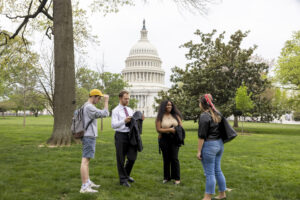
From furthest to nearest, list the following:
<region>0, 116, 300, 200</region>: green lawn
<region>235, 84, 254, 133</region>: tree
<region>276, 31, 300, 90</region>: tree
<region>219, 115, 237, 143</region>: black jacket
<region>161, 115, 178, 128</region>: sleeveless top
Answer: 1. <region>276, 31, 300, 90</region>: tree
2. <region>235, 84, 254, 133</region>: tree
3. <region>161, 115, 178, 128</region>: sleeveless top
4. <region>0, 116, 300, 200</region>: green lawn
5. <region>219, 115, 237, 143</region>: black jacket

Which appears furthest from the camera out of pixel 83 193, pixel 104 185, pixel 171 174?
pixel 171 174

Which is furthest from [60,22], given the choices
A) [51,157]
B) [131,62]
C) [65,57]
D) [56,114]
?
[131,62]

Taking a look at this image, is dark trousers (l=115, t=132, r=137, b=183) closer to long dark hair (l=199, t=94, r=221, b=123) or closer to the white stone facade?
long dark hair (l=199, t=94, r=221, b=123)

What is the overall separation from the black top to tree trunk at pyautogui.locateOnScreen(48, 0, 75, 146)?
8291mm

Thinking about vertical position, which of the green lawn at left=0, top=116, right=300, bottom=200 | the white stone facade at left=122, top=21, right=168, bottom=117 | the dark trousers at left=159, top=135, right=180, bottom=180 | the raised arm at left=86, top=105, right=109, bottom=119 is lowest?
the green lawn at left=0, top=116, right=300, bottom=200

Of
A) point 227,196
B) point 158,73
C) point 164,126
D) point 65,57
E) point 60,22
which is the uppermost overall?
point 158,73

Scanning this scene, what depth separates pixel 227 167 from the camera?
26.1 ft

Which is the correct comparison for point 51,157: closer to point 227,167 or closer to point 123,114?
point 123,114

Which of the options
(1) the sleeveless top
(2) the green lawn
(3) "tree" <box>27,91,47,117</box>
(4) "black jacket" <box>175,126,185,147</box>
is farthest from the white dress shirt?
(3) "tree" <box>27,91,47,117</box>

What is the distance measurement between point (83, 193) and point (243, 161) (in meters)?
5.73

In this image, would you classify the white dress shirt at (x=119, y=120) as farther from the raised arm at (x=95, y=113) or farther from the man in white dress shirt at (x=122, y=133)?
the raised arm at (x=95, y=113)

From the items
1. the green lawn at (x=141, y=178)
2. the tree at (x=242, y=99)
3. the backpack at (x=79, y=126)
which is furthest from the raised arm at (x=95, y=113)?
the tree at (x=242, y=99)

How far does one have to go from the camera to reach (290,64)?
25.7 meters

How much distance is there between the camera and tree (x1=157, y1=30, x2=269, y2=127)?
2681 centimetres
